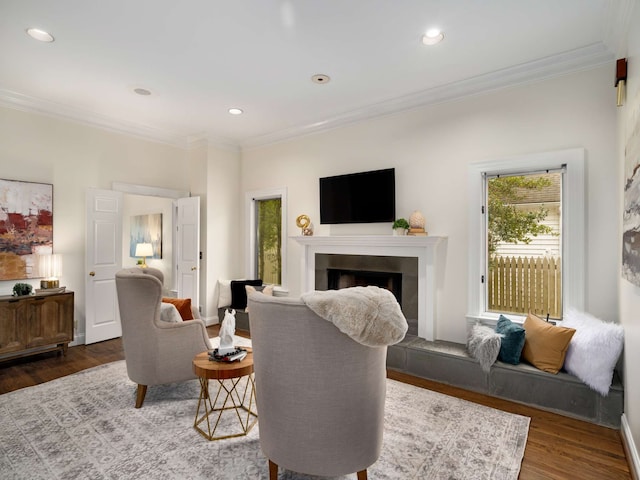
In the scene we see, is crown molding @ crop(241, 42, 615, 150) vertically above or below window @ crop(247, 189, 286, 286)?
above

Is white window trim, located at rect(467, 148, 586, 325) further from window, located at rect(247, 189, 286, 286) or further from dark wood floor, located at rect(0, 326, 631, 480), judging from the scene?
window, located at rect(247, 189, 286, 286)

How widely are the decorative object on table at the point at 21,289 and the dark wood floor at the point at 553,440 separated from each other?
0.76 metres

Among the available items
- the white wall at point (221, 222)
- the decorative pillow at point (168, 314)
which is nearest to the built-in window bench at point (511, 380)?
the decorative pillow at point (168, 314)

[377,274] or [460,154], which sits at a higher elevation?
[460,154]

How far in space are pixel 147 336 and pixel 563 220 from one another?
11.8 feet

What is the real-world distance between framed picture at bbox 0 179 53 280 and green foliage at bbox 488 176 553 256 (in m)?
4.94

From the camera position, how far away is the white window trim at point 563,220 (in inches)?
118

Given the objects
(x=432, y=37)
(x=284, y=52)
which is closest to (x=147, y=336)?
(x=284, y=52)

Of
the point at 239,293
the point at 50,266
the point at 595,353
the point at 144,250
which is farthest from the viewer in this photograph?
the point at 144,250

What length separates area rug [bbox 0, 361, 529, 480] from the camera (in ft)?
6.53

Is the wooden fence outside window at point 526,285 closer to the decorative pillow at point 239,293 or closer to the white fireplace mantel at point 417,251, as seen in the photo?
the white fireplace mantel at point 417,251

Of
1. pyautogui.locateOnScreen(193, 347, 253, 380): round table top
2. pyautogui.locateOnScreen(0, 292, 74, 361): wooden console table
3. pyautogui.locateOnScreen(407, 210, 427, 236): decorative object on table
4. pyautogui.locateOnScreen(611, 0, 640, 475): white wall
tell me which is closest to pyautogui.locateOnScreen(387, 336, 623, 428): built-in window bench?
pyautogui.locateOnScreen(611, 0, 640, 475): white wall

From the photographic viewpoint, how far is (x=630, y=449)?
2.09 m

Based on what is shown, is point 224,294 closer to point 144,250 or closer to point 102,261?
point 102,261
